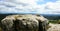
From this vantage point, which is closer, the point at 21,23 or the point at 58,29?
the point at 21,23

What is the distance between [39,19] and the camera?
13.7 meters

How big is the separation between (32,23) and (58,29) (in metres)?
5.19

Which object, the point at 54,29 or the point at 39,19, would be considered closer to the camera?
the point at 39,19

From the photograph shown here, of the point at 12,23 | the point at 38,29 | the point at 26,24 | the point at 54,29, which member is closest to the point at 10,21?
the point at 12,23

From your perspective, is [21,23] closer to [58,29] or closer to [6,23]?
[6,23]

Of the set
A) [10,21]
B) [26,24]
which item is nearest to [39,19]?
[26,24]

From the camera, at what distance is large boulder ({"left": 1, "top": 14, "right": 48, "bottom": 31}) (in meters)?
13.1

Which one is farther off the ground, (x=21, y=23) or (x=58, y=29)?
(x=21, y=23)

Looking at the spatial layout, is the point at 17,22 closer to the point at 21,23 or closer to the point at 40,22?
the point at 21,23

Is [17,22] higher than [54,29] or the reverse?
higher

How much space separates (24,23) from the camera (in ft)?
43.0

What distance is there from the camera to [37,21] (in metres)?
13.4

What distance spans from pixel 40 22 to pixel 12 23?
209 centimetres

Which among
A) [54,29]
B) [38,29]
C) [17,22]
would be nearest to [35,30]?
[38,29]
